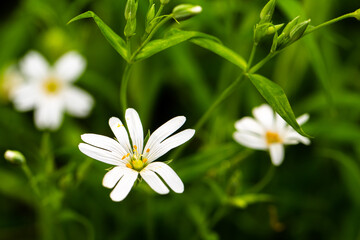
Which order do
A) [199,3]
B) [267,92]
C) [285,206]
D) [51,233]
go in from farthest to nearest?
[285,206]
[51,233]
[199,3]
[267,92]

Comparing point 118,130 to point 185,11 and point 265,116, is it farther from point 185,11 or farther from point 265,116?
point 265,116

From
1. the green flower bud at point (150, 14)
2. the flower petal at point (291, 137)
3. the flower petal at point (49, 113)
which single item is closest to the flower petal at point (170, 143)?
the green flower bud at point (150, 14)

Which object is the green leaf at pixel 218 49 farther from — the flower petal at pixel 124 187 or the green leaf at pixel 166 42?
the flower petal at pixel 124 187

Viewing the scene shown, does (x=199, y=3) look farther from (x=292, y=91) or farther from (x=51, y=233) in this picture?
(x=51, y=233)

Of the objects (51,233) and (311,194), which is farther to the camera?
(311,194)

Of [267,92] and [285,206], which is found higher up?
[267,92]

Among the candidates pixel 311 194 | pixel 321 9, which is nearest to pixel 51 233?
pixel 311 194

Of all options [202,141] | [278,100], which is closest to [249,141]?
[278,100]

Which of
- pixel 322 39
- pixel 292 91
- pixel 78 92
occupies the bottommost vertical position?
pixel 292 91
